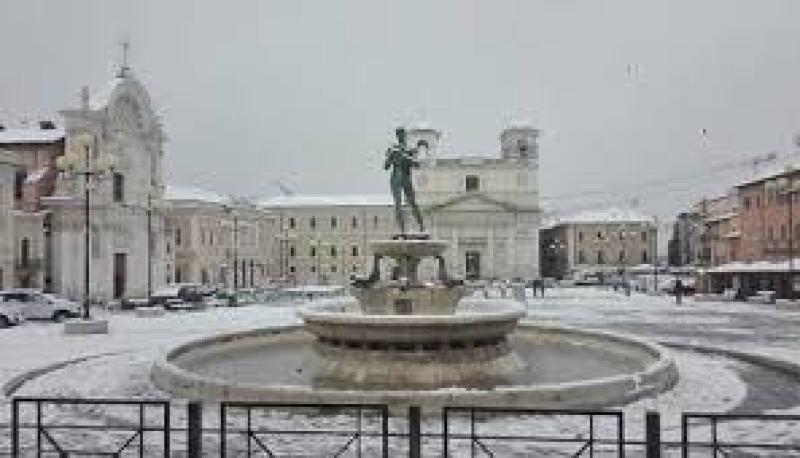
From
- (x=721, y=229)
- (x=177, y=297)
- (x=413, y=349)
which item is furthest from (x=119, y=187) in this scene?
(x=413, y=349)

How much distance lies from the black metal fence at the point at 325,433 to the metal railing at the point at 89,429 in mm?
14

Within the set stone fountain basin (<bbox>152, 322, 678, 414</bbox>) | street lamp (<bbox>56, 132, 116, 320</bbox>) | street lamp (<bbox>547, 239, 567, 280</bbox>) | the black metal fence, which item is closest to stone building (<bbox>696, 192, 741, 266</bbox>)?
street lamp (<bbox>547, 239, 567, 280</bbox>)

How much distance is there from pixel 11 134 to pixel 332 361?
169 feet

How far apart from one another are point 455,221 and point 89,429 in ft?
338

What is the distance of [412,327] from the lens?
1492cm

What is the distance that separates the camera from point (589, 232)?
131375 millimetres

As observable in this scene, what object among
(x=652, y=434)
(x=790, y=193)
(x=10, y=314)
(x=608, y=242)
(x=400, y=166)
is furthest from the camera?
(x=608, y=242)

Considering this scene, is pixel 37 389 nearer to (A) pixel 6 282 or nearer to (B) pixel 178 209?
(A) pixel 6 282

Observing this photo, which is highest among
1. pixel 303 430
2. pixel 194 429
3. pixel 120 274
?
pixel 120 274

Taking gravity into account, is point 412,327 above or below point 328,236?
below

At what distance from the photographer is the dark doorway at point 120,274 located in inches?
2387

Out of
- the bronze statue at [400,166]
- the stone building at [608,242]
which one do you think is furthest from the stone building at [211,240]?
the bronze statue at [400,166]

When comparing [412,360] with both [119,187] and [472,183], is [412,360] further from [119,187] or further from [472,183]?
[472,183]

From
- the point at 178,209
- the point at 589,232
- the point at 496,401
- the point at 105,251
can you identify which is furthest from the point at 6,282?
the point at 589,232
